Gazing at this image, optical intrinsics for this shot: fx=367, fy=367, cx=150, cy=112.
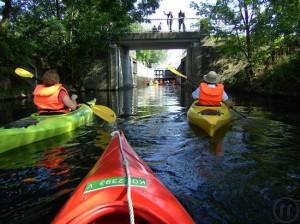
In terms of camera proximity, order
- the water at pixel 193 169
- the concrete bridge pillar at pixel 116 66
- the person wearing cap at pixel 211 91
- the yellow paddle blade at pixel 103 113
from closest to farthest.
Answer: the water at pixel 193 169, the yellow paddle blade at pixel 103 113, the person wearing cap at pixel 211 91, the concrete bridge pillar at pixel 116 66

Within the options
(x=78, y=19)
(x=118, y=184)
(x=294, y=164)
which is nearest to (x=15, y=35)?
(x=78, y=19)

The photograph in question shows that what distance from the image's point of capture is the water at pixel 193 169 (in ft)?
13.6

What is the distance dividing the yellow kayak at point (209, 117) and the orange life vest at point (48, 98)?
3.29 m

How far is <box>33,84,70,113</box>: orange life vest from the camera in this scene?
8.25m

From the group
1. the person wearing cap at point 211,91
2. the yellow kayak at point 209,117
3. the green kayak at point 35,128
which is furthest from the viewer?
the person wearing cap at point 211,91

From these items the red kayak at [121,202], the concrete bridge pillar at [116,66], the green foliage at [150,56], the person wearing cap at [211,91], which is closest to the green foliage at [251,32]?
the concrete bridge pillar at [116,66]

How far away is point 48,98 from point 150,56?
75085 millimetres

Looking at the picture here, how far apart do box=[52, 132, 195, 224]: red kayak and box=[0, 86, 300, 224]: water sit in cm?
119

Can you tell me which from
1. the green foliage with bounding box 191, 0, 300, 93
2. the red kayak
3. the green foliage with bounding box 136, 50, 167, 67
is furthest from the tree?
the green foliage with bounding box 136, 50, 167, 67

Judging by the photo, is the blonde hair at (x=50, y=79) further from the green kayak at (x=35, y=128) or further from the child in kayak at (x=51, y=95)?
the green kayak at (x=35, y=128)

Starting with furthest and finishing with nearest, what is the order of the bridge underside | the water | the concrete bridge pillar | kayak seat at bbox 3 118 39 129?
the concrete bridge pillar
the bridge underside
kayak seat at bbox 3 118 39 129
the water

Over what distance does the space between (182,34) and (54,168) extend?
24.1 meters

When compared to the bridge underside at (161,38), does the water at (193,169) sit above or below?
below

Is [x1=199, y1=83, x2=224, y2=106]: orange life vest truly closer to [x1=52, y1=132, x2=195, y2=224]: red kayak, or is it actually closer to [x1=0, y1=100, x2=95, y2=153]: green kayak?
[x1=0, y1=100, x2=95, y2=153]: green kayak
